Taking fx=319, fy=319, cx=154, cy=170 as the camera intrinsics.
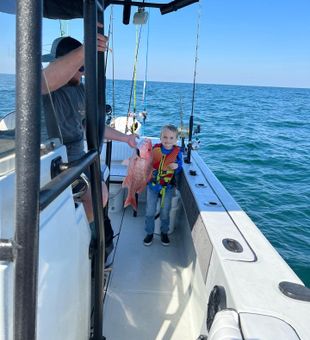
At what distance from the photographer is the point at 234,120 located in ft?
62.0

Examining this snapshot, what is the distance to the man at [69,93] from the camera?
4.24 ft

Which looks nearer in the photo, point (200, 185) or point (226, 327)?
point (226, 327)

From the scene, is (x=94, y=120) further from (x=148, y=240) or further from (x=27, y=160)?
(x=148, y=240)

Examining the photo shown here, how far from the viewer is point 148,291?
2557mm

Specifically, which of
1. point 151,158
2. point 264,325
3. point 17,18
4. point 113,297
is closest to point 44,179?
point 17,18

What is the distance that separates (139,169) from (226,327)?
2355 millimetres

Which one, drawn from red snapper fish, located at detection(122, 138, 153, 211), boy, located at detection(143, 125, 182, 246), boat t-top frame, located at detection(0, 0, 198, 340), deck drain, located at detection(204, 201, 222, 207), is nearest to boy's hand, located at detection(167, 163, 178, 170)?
boy, located at detection(143, 125, 182, 246)

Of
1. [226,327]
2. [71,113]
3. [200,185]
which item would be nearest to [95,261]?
[226,327]

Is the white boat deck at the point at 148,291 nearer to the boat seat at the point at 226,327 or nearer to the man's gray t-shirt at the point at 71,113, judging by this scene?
the boat seat at the point at 226,327

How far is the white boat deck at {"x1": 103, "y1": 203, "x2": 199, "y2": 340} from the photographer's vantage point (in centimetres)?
216

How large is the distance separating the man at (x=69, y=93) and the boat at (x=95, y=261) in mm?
127

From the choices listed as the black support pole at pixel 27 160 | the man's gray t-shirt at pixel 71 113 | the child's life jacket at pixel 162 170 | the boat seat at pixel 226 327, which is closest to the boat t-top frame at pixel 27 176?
the black support pole at pixel 27 160

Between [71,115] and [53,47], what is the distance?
1.69 ft

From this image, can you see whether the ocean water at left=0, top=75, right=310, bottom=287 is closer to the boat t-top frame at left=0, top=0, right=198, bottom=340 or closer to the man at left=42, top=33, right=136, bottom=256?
the boat t-top frame at left=0, top=0, right=198, bottom=340
